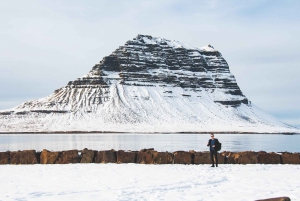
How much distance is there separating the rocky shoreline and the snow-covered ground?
1.44 metres

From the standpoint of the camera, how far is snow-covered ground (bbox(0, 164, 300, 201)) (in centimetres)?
1285

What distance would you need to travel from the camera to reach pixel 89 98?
198875 millimetres

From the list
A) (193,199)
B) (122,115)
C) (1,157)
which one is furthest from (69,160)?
(122,115)

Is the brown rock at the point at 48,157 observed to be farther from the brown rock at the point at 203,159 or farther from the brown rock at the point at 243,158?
the brown rock at the point at 243,158

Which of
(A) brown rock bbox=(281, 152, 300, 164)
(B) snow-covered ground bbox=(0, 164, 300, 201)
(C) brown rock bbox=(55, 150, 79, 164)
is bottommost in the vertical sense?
(B) snow-covered ground bbox=(0, 164, 300, 201)

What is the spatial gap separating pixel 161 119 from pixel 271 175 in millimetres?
169338

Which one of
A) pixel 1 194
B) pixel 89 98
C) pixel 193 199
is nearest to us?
pixel 193 199

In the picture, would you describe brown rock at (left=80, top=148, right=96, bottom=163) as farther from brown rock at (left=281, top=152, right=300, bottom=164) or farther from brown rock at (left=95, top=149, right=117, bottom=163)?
brown rock at (left=281, top=152, right=300, bottom=164)

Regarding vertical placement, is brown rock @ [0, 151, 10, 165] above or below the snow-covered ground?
above

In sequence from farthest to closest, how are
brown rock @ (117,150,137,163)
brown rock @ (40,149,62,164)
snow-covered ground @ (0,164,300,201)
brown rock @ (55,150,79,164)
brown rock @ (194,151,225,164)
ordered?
brown rock @ (117,150,137,163)
brown rock @ (194,151,225,164)
brown rock @ (55,150,79,164)
brown rock @ (40,149,62,164)
snow-covered ground @ (0,164,300,201)

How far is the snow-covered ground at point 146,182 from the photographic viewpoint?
12.9m

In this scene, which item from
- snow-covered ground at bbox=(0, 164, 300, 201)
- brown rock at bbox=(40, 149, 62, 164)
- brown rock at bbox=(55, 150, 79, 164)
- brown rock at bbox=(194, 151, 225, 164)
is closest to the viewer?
snow-covered ground at bbox=(0, 164, 300, 201)

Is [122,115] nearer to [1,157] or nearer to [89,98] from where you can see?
[89,98]

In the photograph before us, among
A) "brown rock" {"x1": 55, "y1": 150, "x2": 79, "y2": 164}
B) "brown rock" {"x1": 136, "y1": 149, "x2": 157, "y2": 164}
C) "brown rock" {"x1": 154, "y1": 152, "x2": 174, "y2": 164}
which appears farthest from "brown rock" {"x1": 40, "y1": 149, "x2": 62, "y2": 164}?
"brown rock" {"x1": 154, "y1": 152, "x2": 174, "y2": 164}
